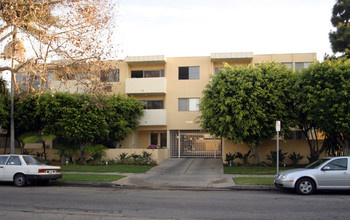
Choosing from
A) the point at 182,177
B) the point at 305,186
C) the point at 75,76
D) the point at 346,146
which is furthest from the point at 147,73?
the point at 305,186

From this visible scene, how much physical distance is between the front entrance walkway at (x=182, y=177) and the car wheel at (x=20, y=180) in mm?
3864

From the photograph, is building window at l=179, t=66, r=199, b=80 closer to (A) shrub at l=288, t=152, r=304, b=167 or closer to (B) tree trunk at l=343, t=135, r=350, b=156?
(A) shrub at l=288, t=152, r=304, b=167

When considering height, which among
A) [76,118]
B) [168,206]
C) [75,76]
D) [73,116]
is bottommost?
[168,206]

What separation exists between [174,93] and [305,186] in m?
17.4

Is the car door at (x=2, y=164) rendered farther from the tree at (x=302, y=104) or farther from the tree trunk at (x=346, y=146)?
the tree trunk at (x=346, y=146)

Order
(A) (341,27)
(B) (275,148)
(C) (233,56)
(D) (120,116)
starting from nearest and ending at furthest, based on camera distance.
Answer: (B) (275,148) → (D) (120,116) → (A) (341,27) → (C) (233,56)

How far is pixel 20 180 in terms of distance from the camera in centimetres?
1366

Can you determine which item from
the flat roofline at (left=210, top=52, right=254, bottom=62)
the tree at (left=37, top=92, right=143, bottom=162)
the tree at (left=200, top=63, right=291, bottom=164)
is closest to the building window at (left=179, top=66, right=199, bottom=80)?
the flat roofline at (left=210, top=52, right=254, bottom=62)

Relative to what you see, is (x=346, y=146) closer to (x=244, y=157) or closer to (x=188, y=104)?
(x=244, y=157)

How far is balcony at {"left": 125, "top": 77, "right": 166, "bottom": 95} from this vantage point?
27.1 meters

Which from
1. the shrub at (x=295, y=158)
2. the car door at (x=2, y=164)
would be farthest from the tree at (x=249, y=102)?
the car door at (x=2, y=164)

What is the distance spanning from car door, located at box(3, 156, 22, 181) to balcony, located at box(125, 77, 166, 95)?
14016 mm

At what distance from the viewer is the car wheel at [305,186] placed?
11.6 metres

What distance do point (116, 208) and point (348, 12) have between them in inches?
992
